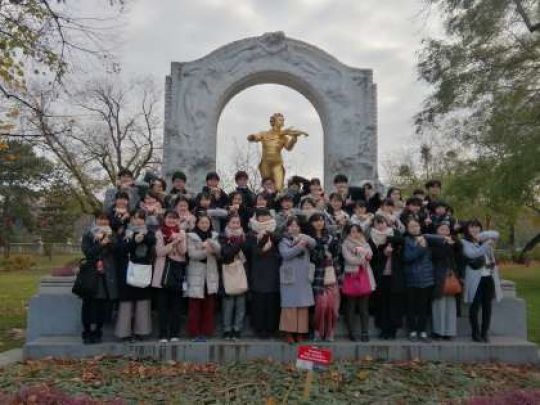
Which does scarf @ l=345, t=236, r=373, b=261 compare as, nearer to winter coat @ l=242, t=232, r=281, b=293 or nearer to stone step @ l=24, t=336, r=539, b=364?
winter coat @ l=242, t=232, r=281, b=293

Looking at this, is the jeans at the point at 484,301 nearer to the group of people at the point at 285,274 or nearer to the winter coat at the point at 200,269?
the group of people at the point at 285,274

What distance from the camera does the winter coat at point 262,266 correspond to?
248 inches

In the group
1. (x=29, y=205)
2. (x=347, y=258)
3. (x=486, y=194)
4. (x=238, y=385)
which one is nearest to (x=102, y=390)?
(x=238, y=385)

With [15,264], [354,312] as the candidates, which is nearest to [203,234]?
[354,312]

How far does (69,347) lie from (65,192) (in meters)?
24.0

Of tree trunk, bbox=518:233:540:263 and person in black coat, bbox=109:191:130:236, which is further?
tree trunk, bbox=518:233:540:263

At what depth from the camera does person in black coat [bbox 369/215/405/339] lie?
6.45 metres

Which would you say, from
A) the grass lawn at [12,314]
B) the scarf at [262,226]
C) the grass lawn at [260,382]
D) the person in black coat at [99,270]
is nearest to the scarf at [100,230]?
the person in black coat at [99,270]

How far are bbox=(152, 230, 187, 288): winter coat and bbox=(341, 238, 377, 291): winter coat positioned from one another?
1.82 meters

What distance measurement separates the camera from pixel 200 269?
6.21m

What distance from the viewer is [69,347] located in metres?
6.15

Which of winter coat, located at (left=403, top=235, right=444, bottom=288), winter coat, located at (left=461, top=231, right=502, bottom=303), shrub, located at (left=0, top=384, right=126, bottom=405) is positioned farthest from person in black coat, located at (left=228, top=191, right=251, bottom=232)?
shrub, located at (left=0, top=384, right=126, bottom=405)

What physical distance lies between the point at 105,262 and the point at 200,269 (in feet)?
3.42

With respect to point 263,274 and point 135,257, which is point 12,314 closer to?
point 135,257
